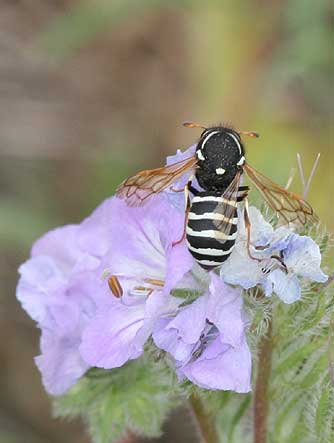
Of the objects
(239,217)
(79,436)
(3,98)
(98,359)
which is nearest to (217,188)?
(239,217)

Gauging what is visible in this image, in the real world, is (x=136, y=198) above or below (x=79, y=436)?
above

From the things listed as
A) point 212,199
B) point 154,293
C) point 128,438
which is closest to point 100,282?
point 154,293

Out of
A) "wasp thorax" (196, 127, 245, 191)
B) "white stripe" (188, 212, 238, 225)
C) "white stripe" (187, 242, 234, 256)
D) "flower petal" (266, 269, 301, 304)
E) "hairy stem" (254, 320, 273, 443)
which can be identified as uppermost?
"wasp thorax" (196, 127, 245, 191)

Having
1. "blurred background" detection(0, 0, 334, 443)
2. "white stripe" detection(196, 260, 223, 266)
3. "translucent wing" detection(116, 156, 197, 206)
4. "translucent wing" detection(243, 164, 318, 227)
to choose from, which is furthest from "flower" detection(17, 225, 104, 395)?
"blurred background" detection(0, 0, 334, 443)

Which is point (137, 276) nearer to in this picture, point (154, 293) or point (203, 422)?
point (154, 293)

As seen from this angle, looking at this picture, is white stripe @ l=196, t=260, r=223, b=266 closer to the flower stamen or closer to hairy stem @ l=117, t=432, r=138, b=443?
the flower stamen

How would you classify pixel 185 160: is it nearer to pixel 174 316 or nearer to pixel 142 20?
pixel 174 316

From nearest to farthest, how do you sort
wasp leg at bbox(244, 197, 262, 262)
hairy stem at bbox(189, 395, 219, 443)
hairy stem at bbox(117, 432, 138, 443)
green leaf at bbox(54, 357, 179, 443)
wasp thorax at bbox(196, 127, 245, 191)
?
wasp leg at bbox(244, 197, 262, 262) < wasp thorax at bbox(196, 127, 245, 191) < hairy stem at bbox(189, 395, 219, 443) < green leaf at bbox(54, 357, 179, 443) < hairy stem at bbox(117, 432, 138, 443)
